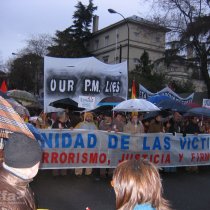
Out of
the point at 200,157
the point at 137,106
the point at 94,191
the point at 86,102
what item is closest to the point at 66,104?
the point at 86,102

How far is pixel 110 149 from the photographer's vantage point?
11.2 meters

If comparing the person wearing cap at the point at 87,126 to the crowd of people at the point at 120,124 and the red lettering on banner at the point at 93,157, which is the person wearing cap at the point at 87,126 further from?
the red lettering on banner at the point at 93,157

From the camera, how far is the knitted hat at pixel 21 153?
2.42m

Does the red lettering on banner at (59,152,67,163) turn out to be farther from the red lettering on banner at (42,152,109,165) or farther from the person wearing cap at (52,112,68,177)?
the person wearing cap at (52,112,68,177)

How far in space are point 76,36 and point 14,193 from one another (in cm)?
6389

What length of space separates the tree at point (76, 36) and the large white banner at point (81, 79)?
160 feet

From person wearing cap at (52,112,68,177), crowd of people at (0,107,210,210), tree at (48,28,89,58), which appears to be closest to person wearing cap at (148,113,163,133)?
person wearing cap at (52,112,68,177)

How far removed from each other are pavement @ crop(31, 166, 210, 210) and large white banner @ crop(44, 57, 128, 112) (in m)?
3.22

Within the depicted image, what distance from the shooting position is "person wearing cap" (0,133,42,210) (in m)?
2.31

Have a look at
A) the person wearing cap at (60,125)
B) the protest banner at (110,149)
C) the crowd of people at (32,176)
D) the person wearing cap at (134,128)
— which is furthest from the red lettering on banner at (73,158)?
the crowd of people at (32,176)

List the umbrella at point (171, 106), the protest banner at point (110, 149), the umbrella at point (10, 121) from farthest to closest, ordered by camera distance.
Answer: the umbrella at point (171, 106), the protest banner at point (110, 149), the umbrella at point (10, 121)

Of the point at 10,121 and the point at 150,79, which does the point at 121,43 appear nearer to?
the point at 150,79

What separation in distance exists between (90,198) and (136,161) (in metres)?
5.98

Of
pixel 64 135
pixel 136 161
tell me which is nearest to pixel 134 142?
pixel 64 135
